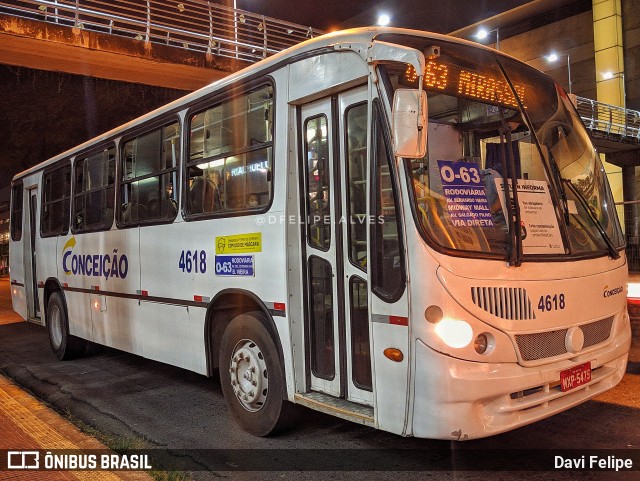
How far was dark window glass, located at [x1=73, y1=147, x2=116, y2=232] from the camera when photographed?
26.2 feet

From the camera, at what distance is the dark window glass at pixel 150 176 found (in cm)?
646

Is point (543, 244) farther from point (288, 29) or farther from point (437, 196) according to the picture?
point (288, 29)

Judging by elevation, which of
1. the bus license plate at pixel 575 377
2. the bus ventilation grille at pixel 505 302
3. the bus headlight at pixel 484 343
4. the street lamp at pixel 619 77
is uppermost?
the street lamp at pixel 619 77

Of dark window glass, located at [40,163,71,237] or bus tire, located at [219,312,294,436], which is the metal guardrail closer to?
dark window glass, located at [40,163,71,237]

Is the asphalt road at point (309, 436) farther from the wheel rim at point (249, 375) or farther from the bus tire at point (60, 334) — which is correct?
the bus tire at point (60, 334)

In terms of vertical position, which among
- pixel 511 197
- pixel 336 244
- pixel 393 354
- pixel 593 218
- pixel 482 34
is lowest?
pixel 393 354

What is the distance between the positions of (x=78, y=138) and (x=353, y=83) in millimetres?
18672

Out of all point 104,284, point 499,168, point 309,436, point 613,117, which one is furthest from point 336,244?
point 613,117

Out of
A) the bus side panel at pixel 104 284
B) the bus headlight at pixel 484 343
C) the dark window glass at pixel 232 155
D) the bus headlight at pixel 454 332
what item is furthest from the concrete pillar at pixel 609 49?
the bus headlight at pixel 454 332

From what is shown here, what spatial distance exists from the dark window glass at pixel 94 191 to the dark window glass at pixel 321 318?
4.16 metres

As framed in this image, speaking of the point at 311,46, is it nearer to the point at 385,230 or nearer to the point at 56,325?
the point at 385,230

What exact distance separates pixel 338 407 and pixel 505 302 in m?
1.42

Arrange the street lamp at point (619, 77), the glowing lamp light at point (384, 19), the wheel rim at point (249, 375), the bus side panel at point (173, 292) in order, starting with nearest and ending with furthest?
the wheel rim at point (249, 375) < the bus side panel at point (173, 292) < the glowing lamp light at point (384, 19) < the street lamp at point (619, 77)

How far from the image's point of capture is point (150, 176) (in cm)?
695
